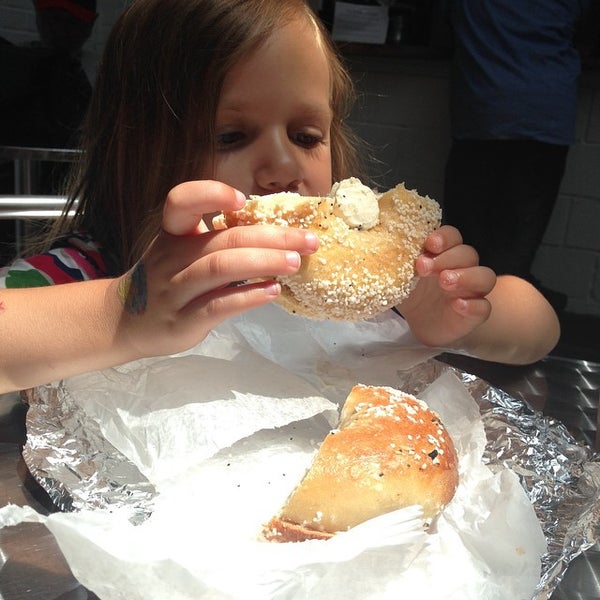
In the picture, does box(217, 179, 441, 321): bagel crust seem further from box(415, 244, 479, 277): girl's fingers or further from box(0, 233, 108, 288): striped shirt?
box(0, 233, 108, 288): striped shirt

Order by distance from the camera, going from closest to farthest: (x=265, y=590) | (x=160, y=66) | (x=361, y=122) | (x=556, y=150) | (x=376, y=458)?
(x=265, y=590) < (x=376, y=458) < (x=160, y=66) < (x=556, y=150) < (x=361, y=122)

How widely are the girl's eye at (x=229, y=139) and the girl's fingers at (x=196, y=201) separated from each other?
1.33 ft

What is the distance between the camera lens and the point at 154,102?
1.18m

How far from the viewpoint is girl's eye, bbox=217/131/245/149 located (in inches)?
42.7

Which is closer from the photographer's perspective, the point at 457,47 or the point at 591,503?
the point at 591,503

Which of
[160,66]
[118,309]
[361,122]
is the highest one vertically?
[160,66]

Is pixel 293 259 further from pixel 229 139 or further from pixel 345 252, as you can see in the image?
pixel 229 139

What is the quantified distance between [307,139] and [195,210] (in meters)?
0.52

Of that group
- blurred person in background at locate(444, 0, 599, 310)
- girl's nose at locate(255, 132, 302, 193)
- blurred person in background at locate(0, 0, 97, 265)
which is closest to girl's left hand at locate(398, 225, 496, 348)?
girl's nose at locate(255, 132, 302, 193)

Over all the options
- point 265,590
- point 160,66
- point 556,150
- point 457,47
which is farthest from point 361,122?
point 265,590

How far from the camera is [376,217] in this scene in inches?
33.6

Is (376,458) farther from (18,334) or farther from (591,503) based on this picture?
(18,334)

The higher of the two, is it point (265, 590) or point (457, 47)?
point (457, 47)

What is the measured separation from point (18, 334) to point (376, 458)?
0.44 m
